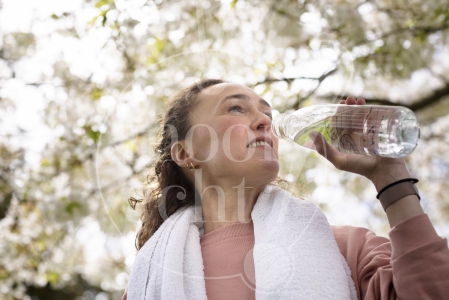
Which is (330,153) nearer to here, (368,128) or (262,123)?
(368,128)

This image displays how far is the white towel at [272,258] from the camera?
1197 millimetres

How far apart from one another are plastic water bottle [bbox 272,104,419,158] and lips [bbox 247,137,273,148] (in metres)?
0.11

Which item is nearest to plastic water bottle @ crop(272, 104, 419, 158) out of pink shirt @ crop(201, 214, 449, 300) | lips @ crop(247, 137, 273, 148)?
lips @ crop(247, 137, 273, 148)

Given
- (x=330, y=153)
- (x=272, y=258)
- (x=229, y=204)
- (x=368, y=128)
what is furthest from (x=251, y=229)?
(x=368, y=128)

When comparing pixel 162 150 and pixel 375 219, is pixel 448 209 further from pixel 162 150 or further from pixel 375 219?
pixel 162 150

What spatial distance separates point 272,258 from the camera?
1.27m

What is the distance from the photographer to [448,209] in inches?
254

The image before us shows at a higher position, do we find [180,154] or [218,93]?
[218,93]

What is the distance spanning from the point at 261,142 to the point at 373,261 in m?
0.46

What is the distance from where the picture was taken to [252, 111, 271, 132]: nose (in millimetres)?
1473

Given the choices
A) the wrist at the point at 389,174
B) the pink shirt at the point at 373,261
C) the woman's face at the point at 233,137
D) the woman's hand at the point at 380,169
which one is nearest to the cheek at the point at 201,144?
the woman's face at the point at 233,137

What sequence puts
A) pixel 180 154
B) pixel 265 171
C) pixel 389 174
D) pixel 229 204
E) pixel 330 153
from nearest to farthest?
pixel 389 174 < pixel 330 153 < pixel 265 171 < pixel 229 204 < pixel 180 154

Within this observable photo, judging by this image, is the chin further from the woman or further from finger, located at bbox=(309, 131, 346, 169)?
finger, located at bbox=(309, 131, 346, 169)

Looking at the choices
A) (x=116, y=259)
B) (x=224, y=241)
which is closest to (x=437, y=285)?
(x=224, y=241)
